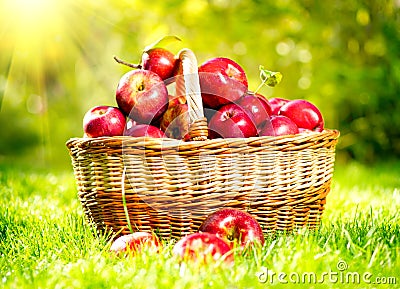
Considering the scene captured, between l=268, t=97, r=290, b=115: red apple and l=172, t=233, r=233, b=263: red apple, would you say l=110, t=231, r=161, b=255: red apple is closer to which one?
l=172, t=233, r=233, b=263: red apple

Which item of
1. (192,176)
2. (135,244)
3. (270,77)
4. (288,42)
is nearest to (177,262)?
(135,244)

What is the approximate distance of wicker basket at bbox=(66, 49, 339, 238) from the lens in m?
2.12

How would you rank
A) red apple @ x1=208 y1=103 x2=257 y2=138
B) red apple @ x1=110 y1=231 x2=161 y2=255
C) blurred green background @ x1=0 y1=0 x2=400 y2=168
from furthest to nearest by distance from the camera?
1. blurred green background @ x1=0 y1=0 x2=400 y2=168
2. red apple @ x1=208 y1=103 x2=257 y2=138
3. red apple @ x1=110 y1=231 x2=161 y2=255

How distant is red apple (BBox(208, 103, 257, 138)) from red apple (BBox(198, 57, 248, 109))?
0.17ft

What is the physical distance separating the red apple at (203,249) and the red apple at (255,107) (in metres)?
0.69

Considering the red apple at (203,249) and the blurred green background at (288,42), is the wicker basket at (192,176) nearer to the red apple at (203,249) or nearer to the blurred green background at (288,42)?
the red apple at (203,249)

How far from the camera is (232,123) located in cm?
226

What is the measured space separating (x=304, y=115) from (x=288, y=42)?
384 cm

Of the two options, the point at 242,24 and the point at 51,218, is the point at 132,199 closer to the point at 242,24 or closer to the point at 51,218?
the point at 51,218

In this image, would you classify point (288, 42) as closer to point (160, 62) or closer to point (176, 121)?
point (160, 62)

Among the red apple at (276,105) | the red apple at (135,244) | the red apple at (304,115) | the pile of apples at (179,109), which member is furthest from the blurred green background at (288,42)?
the red apple at (135,244)

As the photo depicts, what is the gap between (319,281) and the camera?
1693mm

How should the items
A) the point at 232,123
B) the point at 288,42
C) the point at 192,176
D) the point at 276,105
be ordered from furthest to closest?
the point at 288,42, the point at 276,105, the point at 232,123, the point at 192,176

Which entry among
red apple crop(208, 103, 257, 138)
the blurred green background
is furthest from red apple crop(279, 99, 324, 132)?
the blurred green background
